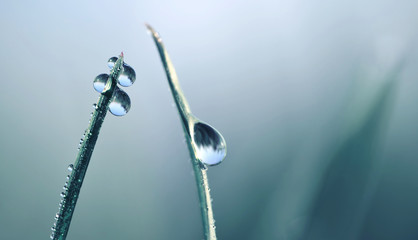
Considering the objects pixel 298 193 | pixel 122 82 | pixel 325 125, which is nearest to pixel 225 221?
pixel 298 193

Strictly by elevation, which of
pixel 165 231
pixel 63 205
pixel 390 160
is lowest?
pixel 63 205

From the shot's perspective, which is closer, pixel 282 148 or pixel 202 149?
pixel 202 149

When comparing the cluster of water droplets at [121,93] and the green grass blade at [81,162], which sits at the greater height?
the cluster of water droplets at [121,93]

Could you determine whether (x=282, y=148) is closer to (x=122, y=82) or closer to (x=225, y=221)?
(x=225, y=221)

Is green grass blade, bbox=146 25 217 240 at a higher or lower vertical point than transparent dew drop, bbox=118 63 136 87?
lower

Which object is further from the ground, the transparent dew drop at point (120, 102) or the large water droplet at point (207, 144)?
the transparent dew drop at point (120, 102)

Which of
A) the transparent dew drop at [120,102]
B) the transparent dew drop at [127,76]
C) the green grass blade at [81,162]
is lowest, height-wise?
the green grass blade at [81,162]

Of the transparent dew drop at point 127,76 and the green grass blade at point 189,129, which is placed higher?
the transparent dew drop at point 127,76

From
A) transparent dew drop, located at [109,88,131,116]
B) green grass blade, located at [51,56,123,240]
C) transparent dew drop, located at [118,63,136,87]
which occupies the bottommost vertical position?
green grass blade, located at [51,56,123,240]
